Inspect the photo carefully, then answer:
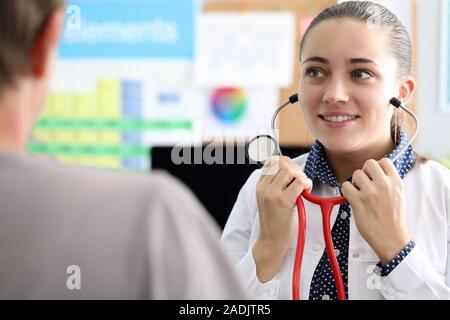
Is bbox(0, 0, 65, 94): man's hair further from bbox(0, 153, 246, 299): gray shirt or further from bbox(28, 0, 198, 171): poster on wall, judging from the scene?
bbox(28, 0, 198, 171): poster on wall

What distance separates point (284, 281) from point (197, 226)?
286 millimetres

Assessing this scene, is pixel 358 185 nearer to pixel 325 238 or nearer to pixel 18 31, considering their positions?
pixel 325 238

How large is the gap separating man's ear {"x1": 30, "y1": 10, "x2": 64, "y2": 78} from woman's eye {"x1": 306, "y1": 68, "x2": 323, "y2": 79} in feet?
Answer: 0.92

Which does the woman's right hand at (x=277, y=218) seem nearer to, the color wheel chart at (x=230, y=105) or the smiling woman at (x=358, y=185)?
the smiling woman at (x=358, y=185)

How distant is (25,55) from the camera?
331mm

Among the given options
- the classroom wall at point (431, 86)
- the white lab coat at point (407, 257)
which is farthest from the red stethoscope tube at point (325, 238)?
the classroom wall at point (431, 86)

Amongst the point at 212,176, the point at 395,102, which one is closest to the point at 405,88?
the point at 395,102

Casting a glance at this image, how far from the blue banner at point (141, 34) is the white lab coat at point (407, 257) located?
1538mm

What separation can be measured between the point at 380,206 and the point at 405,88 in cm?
12

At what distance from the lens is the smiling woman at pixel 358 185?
1.78ft

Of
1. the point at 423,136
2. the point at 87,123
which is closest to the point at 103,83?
the point at 87,123

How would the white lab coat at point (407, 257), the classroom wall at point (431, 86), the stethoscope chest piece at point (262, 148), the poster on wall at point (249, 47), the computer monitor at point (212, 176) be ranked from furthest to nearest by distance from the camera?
the poster on wall at point (249, 47) → the classroom wall at point (431, 86) → the computer monitor at point (212, 176) → the stethoscope chest piece at point (262, 148) → the white lab coat at point (407, 257)

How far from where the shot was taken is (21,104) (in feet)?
1.11
